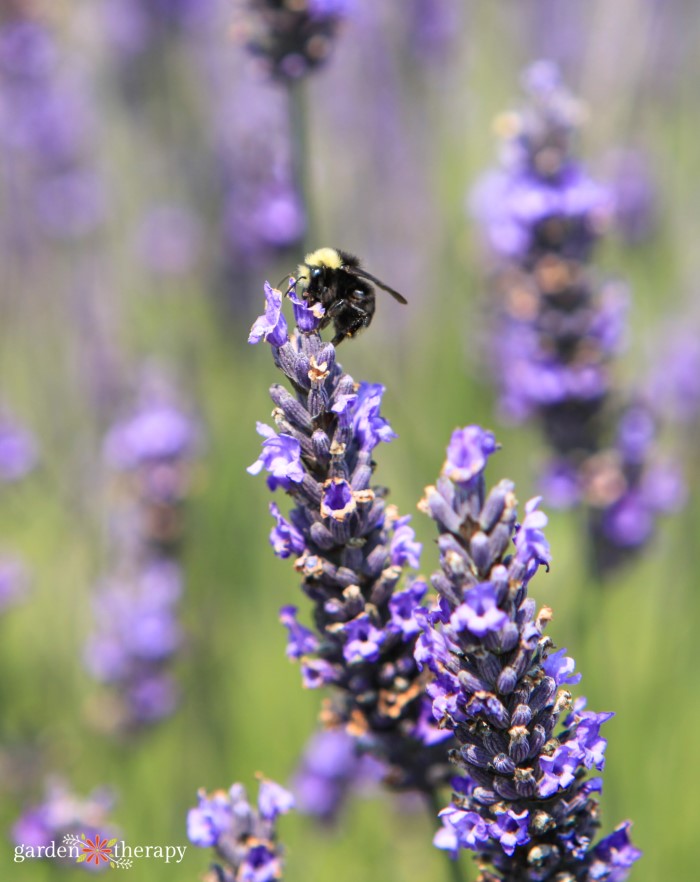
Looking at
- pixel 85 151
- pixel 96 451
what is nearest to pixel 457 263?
pixel 96 451

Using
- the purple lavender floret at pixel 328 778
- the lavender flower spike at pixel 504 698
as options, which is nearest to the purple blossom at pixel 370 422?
the lavender flower spike at pixel 504 698

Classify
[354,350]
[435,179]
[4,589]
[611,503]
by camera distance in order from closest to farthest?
[611,503] → [4,589] → [354,350] → [435,179]

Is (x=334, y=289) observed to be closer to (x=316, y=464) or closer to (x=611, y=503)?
(x=316, y=464)

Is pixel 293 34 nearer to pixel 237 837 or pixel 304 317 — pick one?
pixel 304 317

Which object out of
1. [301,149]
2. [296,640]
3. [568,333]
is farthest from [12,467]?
[296,640]

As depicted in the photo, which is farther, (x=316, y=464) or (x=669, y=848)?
(x=669, y=848)

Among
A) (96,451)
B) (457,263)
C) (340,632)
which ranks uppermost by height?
(457,263)

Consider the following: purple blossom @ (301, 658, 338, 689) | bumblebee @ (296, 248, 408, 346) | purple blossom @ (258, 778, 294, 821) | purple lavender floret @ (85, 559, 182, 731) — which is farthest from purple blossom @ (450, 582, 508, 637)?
purple lavender floret @ (85, 559, 182, 731)
